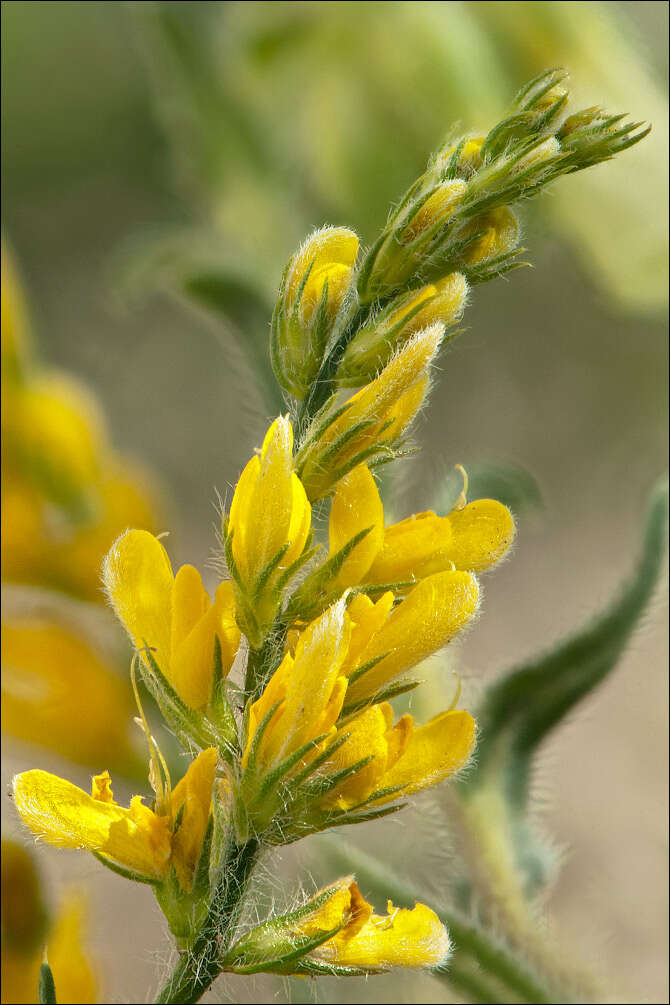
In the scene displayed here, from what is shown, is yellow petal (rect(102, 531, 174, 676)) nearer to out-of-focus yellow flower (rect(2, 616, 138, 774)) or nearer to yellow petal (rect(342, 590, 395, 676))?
yellow petal (rect(342, 590, 395, 676))

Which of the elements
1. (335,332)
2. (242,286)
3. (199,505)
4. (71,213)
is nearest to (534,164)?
(335,332)

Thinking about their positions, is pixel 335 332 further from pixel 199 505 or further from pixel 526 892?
pixel 199 505

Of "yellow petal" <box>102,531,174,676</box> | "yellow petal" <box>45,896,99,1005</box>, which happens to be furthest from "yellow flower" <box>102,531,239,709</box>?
"yellow petal" <box>45,896,99,1005</box>

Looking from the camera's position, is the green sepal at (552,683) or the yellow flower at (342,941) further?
the green sepal at (552,683)

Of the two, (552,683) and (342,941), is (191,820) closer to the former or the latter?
(342,941)

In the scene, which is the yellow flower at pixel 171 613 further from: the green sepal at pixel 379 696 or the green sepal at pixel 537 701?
the green sepal at pixel 537 701

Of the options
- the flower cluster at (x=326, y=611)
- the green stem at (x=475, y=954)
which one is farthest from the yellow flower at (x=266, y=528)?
the green stem at (x=475, y=954)
